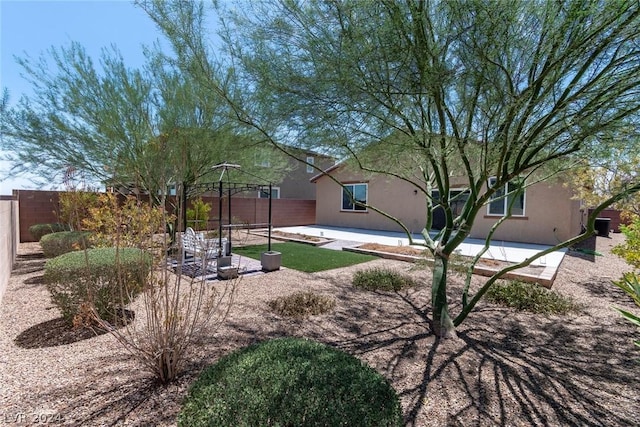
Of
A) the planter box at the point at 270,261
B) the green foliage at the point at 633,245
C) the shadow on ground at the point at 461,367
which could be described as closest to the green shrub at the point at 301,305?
the shadow on ground at the point at 461,367

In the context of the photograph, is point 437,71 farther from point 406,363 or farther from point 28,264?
point 28,264

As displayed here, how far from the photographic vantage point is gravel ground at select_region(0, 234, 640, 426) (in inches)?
92.9

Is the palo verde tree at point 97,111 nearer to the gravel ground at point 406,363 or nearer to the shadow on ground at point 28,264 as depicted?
the shadow on ground at point 28,264

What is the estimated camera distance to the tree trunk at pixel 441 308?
3.91 m

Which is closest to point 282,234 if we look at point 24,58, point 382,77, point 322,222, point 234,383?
point 322,222

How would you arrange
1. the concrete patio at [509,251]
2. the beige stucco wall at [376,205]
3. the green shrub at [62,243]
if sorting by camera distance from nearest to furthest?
the green shrub at [62,243] < the concrete patio at [509,251] < the beige stucco wall at [376,205]

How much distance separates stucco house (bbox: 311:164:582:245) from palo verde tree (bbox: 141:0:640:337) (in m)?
3.24

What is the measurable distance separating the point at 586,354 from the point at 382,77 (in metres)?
4.00

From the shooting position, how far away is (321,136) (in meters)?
3.82

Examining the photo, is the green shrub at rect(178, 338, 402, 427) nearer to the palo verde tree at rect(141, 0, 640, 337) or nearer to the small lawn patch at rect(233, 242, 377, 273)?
the palo verde tree at rect(141, 0, 640, 337)

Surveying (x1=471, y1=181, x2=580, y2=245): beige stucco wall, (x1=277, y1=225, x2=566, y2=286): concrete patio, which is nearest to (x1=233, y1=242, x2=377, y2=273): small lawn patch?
(x1=277, y1=225, x2=566, y2=286): concrete patio

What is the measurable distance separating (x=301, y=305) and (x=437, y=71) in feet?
11.9

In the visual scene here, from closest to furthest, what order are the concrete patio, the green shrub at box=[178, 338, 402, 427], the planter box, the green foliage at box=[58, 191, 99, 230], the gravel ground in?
the green shrub at box=[178, 338, 402, 427], the gravel ground, the green foliage at box=[58, 191, 99, 230], the concrete patio, the planter box

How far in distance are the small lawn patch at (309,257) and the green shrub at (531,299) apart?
3.71 m
